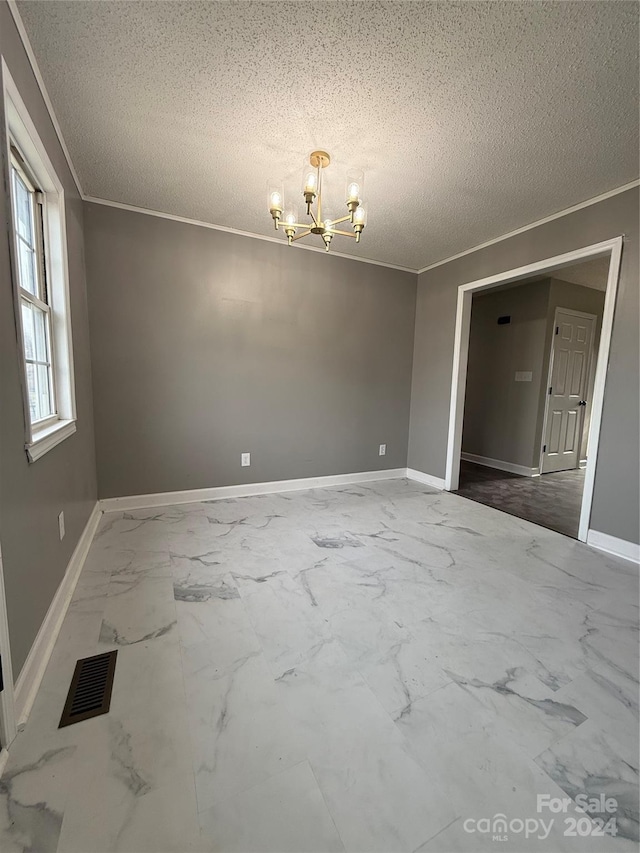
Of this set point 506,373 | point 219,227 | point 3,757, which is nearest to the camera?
point 3,757

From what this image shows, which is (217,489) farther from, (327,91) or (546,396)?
(546,396)

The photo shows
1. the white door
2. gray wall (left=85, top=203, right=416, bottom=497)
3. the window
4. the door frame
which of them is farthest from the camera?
the white door

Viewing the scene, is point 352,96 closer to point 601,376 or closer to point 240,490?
point 601,376

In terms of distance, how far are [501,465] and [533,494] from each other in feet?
4.20

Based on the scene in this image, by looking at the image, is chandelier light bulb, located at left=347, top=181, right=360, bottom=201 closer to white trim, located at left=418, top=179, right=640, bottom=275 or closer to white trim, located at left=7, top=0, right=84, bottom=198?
white trim, located at left=7, top=0, right=84, bottom=198

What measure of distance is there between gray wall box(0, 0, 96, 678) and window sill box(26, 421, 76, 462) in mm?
43

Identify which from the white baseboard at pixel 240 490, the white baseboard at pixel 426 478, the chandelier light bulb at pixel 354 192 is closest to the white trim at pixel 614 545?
the white baseboard at pixel 426 478

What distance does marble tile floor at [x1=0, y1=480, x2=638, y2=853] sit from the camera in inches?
36.9

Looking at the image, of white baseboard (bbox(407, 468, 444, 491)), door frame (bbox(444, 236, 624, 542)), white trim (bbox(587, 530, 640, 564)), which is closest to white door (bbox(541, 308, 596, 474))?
door frame (bbox(444, 236, 624, 542))

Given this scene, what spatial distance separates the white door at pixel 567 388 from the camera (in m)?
4.75

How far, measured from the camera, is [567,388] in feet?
16.1

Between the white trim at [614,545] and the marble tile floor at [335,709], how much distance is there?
3.7 inches

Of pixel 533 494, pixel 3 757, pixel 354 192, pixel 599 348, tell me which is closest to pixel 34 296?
pixel 354 192

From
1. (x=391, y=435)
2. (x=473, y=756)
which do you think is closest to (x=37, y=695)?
(x=473, y=756)
